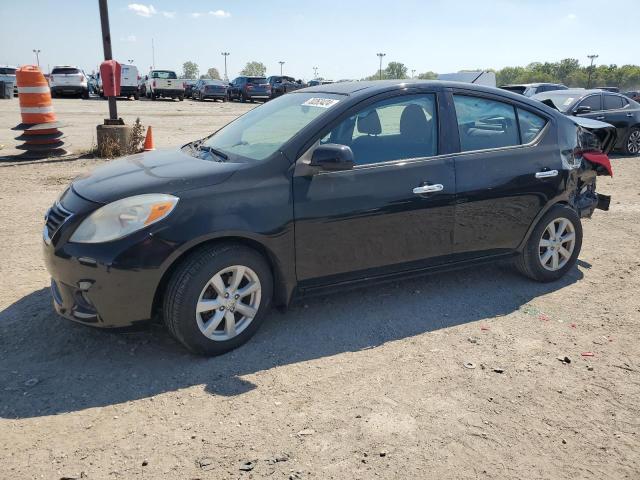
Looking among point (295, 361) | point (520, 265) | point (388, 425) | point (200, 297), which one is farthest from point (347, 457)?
point (520, 265)

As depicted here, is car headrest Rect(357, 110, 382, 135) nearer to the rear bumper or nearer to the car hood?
the car hood

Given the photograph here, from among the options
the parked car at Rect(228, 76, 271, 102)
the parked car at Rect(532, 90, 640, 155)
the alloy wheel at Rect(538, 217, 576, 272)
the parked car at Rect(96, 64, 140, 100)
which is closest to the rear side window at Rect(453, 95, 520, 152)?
the alloy wheel at Rect(538, 217, 576, 272)

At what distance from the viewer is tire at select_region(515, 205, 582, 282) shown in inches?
188

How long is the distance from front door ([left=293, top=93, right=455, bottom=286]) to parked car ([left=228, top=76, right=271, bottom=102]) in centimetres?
3232

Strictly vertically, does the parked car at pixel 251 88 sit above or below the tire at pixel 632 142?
above

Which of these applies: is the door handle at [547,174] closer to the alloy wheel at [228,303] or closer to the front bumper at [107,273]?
the alloy wheel at [228,303]

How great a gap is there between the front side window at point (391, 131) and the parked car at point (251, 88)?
3223 centimetres

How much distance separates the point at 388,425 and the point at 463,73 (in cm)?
1899

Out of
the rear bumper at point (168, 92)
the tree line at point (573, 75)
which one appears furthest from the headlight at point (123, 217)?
the tree line at point (573, 75)

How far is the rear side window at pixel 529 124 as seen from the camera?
185 inches

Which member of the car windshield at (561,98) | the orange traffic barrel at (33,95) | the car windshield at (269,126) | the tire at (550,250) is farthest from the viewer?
the car windshield at (561,98)

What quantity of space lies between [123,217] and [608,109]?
12658 mm

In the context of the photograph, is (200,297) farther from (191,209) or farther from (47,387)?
(47,387)

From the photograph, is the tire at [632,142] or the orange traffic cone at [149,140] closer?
the orange traffic cone at [149,140]
